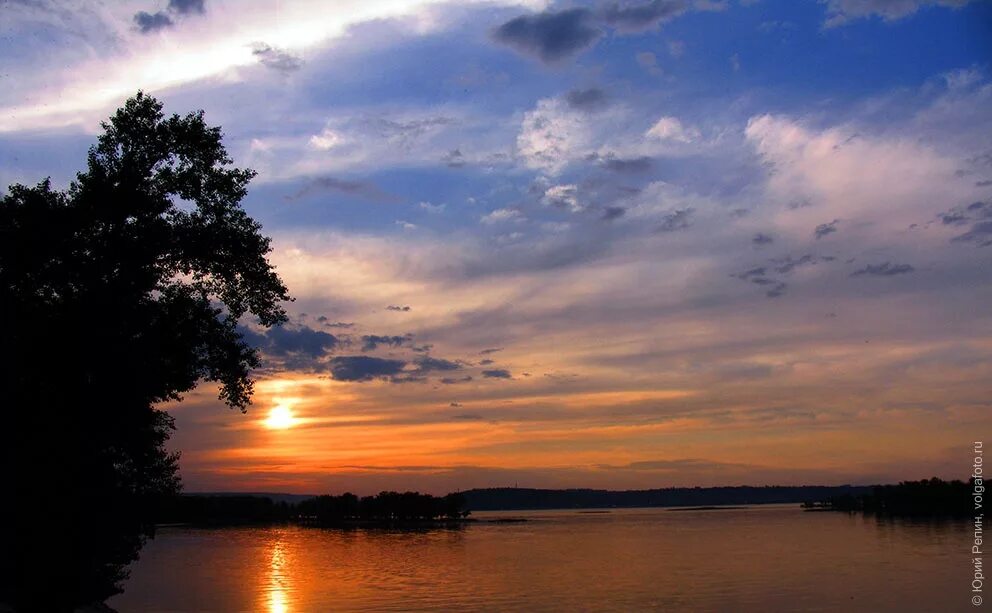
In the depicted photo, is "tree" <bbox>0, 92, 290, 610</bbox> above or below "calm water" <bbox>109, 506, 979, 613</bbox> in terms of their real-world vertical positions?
above

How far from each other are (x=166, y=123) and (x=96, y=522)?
14.3 metres

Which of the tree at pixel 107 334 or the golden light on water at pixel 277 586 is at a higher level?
the tree at pixel 107 334

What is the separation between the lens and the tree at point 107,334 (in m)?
27.7

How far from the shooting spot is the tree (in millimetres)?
27688

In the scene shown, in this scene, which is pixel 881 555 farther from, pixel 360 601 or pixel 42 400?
pixel 42 400

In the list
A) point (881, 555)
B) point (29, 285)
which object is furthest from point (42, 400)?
point (881, 555)

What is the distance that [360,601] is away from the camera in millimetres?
66500

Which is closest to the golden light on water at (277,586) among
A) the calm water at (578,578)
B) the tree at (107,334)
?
the calm water at (578,578)

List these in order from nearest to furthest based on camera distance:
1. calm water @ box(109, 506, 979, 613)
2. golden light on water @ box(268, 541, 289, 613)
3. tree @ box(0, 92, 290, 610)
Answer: tree @ box(0, 92, 290, 610), calm water @ box(109, 506, 979, 613), golden light on water @ box(268, 541, 289, 613)

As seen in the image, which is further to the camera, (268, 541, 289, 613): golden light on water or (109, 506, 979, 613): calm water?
(268, 541, 289, 613): golden light on water

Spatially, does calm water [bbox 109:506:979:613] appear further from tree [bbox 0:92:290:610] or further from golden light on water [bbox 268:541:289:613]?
tree [bbox 0:92:290:610]

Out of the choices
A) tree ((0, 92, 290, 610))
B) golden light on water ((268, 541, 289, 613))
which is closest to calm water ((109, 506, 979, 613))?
golden light on water ((268, 541, 289, 613))

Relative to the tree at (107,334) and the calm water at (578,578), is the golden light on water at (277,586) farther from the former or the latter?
the tree at (107,334)

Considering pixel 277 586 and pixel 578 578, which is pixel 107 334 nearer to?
pixel 277 586
